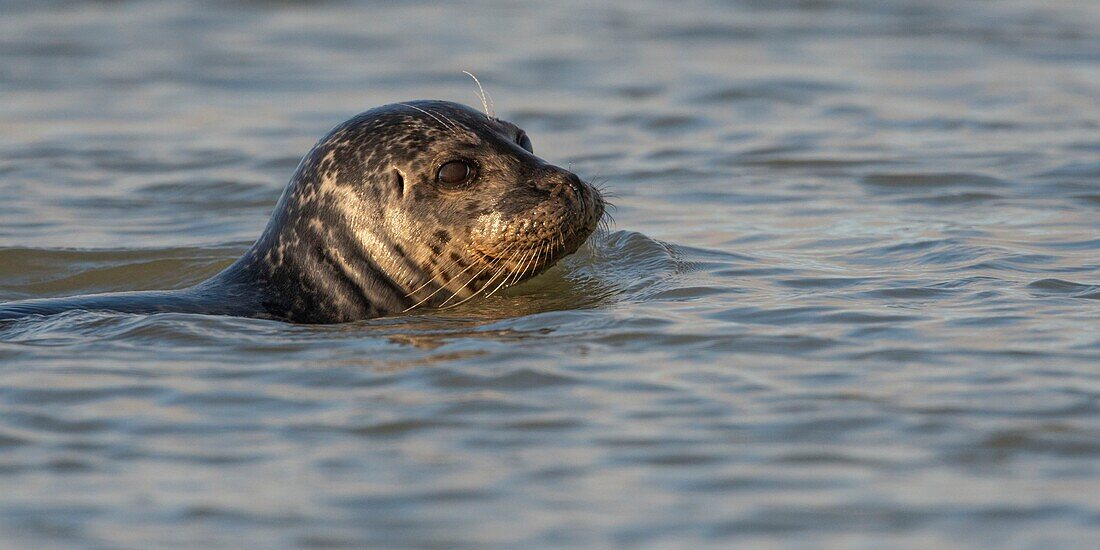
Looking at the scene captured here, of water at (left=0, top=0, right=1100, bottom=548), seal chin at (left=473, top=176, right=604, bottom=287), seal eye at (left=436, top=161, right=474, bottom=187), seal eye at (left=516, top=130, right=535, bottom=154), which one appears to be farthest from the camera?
seal eye at (left=516, top=130, right=535, bottom=154)

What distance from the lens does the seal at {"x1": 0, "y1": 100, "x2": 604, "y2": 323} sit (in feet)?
23.0

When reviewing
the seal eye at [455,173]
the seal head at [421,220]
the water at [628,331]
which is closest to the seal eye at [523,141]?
the seal head at [421,220]

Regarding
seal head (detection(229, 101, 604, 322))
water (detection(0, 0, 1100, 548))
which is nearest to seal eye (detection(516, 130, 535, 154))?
seal head (detection(229, 101, 604, 322))

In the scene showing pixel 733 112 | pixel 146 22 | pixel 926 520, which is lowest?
pixel 926 520

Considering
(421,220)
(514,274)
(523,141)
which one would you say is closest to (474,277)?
(514,274)

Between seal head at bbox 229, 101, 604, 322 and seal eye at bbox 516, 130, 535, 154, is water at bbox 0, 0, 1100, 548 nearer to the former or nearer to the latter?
seal head at bbox 229, 101, 604, 322

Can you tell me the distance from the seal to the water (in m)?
0.20

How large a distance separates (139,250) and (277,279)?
87.6 inches

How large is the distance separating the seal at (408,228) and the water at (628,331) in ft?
0.65

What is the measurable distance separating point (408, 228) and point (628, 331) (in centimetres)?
111

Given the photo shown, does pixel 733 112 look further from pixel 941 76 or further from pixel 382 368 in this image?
pixel 382 368

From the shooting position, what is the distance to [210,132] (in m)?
12.5

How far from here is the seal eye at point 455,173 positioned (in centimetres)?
708

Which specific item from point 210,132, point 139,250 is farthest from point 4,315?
point 210,132
